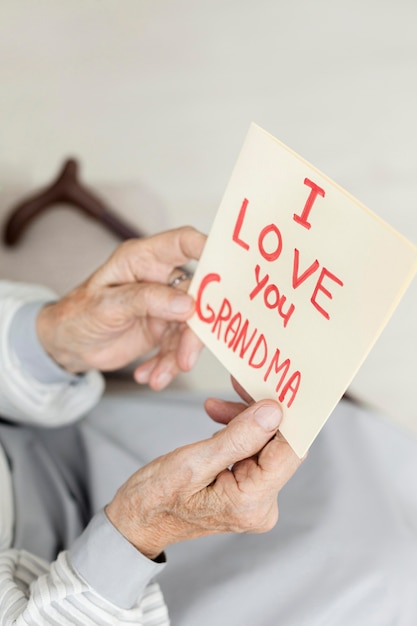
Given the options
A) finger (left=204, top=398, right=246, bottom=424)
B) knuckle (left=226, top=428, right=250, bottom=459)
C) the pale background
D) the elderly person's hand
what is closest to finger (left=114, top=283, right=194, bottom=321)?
the elderly person's hand

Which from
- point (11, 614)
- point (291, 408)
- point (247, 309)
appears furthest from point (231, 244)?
point (11, 614)

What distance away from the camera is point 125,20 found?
7.36 feet

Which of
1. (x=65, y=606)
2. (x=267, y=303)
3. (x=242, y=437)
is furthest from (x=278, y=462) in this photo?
(x=65, y=606)

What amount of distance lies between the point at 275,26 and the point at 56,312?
4.72ft

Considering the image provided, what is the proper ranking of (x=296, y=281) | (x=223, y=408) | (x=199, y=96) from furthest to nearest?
1. (x=199, y=96)
2. (x=223, y=408)
3. (x=296, y=281)

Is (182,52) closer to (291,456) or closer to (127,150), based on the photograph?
(127,150)

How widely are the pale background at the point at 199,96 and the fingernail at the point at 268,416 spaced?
0.97 m

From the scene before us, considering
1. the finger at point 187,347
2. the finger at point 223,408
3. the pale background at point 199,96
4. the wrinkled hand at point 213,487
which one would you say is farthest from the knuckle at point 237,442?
the pale background at point 199,96

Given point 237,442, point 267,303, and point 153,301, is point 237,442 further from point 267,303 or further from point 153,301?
point 153,301

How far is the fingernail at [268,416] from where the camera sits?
742 mm

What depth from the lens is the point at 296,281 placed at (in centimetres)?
73

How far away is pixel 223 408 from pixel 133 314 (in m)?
0.19

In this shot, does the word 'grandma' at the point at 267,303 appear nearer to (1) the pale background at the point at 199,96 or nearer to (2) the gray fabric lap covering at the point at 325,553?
(2) the gray fabric lap covering at the point at 325,553

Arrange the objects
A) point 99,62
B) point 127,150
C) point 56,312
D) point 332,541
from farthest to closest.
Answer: point 99,62
point 127,150
point 56,312
point 332,541
